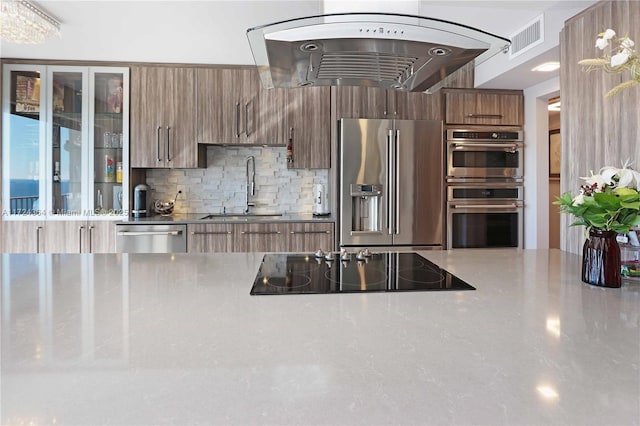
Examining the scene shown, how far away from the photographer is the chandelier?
90.3 inches

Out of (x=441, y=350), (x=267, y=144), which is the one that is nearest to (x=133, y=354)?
(x=441, y=350)

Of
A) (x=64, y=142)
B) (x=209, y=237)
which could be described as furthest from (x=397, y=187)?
(x=64, y=142)

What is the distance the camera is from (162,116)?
12.1 ft

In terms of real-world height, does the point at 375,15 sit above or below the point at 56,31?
below

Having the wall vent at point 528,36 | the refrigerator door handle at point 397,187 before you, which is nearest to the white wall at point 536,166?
the wall vent at point 528,36

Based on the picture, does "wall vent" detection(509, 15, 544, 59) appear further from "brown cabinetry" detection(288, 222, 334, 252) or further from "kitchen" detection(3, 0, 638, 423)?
"brown cabinetry" detection(288, 222, 334, 252)

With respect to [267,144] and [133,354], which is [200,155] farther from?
[133,354]

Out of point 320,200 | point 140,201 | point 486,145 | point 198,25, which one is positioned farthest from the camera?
point 320,200

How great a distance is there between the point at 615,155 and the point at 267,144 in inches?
102

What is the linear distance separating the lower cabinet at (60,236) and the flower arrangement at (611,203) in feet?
11.3

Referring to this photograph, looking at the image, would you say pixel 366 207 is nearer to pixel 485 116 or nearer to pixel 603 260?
pixel 485 116

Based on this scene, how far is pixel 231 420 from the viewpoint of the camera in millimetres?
579

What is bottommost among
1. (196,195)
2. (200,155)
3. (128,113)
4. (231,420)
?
(231,420)

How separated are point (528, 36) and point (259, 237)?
2445mm
